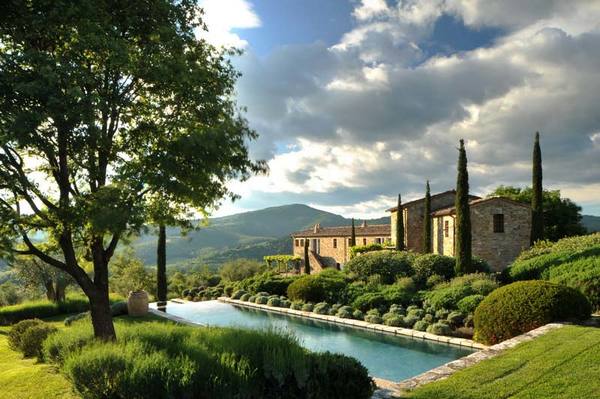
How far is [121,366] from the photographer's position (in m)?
6.36

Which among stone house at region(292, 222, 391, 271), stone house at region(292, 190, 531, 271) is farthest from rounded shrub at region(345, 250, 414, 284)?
stone house at region(292, 222, 391, 271)

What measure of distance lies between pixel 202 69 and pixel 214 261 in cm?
12450

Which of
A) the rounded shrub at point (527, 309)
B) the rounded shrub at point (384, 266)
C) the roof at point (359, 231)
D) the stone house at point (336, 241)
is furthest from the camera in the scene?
the stone house at point (336, 241)

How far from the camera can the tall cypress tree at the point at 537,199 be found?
86.0ft

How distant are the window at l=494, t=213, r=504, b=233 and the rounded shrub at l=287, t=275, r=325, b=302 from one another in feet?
43.4

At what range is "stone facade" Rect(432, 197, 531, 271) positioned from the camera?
27656 millimetres

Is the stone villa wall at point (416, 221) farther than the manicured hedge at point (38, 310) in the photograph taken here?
Yes

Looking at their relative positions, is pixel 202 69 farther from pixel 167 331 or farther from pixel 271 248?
pixel 271 248

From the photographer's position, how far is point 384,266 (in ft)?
80.4

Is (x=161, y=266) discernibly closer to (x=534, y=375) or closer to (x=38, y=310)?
(x=38, y=310)

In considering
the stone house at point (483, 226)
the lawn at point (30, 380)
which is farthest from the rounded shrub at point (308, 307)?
the stone house at point (483, 226)

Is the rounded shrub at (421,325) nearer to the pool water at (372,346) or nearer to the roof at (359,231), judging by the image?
the pool water at (372,346)

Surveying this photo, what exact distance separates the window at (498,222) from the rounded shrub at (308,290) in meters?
13.2

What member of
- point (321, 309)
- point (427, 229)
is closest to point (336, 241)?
point (427, 229)
